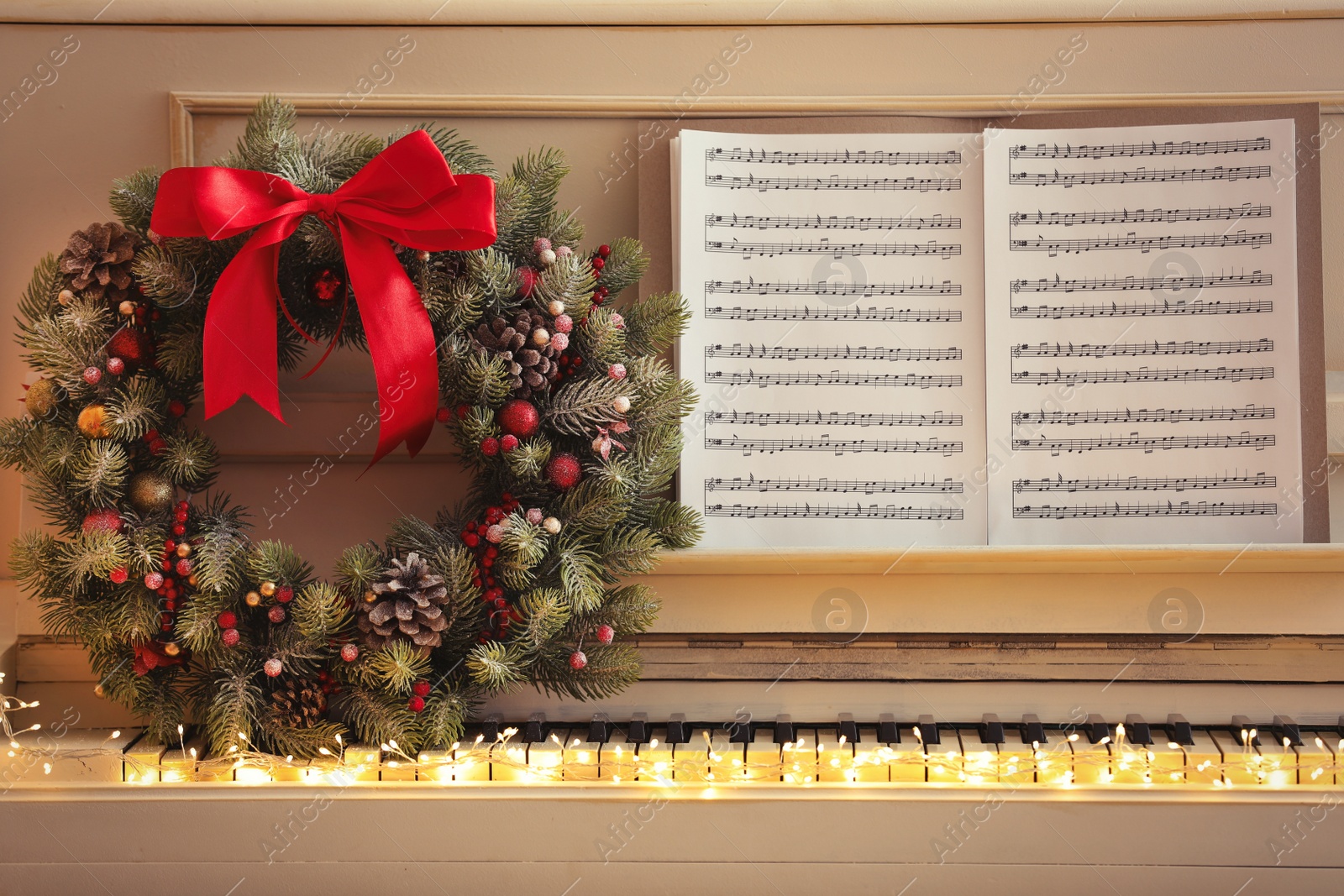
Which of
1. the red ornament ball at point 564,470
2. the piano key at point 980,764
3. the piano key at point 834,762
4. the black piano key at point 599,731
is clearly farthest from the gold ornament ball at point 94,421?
the piano key at point 980,764

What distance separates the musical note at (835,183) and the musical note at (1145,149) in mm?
121

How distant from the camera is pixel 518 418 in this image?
1.07 metres

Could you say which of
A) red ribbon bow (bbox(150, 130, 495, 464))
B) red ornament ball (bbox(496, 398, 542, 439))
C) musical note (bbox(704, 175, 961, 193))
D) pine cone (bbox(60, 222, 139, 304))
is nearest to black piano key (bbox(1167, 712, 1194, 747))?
musical note (bbox(704, 175, 961, 193))

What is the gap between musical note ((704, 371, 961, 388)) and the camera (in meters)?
1.25

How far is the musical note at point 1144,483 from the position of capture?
1220mm

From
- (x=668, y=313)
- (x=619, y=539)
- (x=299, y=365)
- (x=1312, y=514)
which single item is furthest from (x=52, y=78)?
(x=1312, y=514)

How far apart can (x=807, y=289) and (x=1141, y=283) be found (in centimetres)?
50

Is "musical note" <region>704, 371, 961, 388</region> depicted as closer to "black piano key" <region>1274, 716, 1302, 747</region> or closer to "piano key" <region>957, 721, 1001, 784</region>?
"piano key" <region>957, 721, 1001, 784</region>

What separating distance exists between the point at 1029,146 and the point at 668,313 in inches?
24.5

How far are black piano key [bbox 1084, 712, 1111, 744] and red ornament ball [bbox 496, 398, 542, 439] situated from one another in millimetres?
852

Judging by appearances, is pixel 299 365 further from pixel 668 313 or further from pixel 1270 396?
pixel 1270 396

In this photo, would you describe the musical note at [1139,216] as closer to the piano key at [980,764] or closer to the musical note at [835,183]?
the musical note at [835,183]

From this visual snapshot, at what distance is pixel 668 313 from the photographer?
116 centimetres

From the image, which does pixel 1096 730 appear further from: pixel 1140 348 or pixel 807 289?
pixel 807 289
